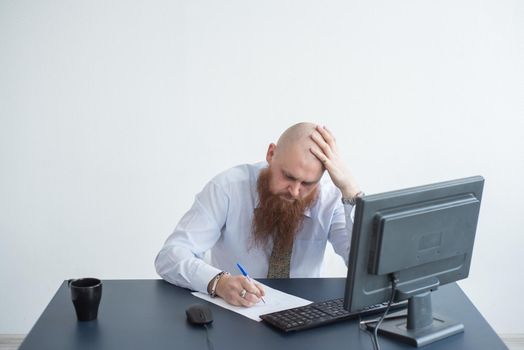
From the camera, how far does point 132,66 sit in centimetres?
348

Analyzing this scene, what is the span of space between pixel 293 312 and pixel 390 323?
0.93 ft

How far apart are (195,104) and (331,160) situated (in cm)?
143

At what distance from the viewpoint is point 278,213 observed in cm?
246

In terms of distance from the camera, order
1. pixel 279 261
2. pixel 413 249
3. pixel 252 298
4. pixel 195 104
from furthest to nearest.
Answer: pixel 195 104 → pixel 279 261 → pixel 252 298 → pixel 413 249

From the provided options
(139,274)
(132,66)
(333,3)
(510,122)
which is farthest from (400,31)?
(139,274)

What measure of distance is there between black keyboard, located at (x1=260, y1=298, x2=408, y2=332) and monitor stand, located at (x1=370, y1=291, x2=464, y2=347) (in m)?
0.09

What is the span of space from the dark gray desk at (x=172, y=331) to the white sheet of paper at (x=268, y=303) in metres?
0.03

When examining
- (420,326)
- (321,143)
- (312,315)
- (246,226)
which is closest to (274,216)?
(246,226)

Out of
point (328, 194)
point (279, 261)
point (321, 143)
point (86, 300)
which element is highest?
point (321, 143)

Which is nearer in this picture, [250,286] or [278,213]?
[250,286]

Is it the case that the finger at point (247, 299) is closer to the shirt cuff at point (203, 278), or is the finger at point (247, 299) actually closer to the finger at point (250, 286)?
the finger at point (250, 286)

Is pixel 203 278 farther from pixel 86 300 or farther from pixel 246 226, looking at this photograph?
pixel 246 226

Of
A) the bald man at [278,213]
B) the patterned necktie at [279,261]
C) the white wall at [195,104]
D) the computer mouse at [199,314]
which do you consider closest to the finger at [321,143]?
the bald man at [278,213]

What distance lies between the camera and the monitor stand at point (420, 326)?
1733mm
